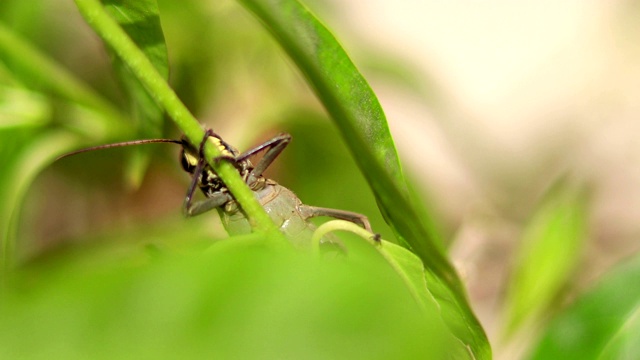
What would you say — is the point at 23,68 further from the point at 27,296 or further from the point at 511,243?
the point at 511,243

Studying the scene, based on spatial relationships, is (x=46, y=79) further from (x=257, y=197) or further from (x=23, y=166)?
(x=257, y=197)

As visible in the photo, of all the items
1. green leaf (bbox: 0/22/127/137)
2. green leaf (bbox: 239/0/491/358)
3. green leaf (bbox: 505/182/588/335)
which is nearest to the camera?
green leaf (bbox: 239/0/491/358)

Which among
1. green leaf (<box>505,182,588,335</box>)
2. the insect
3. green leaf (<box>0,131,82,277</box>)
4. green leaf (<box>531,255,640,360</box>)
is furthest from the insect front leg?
green leaf (<box>505,182,588,335</box>)

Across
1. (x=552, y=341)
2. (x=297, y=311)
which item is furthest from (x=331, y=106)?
(x=552, y=341)

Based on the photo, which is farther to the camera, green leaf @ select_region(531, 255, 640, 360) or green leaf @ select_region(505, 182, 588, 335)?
green leaf @ select_region(505, 182, 588, 335)

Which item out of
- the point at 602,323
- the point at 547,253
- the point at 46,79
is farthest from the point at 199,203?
the point at 547,253

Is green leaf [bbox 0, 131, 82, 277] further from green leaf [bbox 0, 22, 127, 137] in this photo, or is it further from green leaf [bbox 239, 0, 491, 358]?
green leaf [bbox 239, 0, 491, 358]
